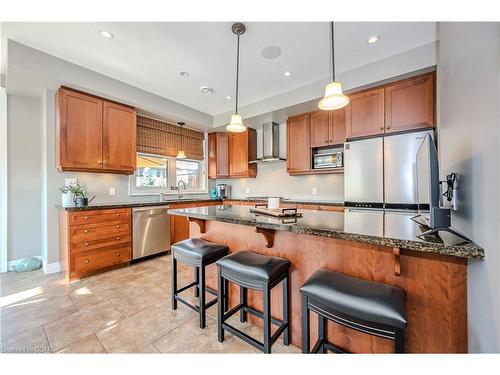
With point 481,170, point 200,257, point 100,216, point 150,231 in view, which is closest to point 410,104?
point 481,170

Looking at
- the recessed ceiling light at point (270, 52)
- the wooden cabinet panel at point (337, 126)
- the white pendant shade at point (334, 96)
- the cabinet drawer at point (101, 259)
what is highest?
the recessed ceiling light at point (270, 52)

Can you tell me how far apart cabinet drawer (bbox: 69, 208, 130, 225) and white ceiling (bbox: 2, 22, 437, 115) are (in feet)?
6.43

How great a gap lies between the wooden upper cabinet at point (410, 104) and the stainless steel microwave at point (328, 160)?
76 cm

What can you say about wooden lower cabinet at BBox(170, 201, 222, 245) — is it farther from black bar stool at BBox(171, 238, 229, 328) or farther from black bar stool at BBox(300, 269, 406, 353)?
black bar stool at BBox(300, 269, 406, 353)

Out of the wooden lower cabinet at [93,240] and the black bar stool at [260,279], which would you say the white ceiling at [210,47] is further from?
the black bar stool at [260,279]

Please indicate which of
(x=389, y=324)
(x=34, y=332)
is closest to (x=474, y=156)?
(x=389, y=324)

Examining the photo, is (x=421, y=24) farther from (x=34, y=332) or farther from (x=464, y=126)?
(x=34, y=332)

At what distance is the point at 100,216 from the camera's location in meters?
2.85

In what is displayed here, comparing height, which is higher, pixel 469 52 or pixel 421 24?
pixel 421 24

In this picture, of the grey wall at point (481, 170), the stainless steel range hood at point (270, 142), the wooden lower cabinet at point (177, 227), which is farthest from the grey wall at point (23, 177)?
the grey wall at point (481, 170)

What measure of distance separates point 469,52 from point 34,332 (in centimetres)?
351

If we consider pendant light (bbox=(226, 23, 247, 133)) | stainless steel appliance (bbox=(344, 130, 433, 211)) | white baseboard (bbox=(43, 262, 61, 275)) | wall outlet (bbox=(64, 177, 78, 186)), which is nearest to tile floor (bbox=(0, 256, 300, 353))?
white baseboard (bbox=(43, 262, 61, 275))

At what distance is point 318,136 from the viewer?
3523mm

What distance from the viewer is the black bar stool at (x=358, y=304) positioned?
0.86 m
